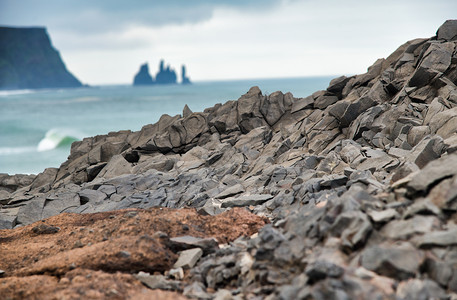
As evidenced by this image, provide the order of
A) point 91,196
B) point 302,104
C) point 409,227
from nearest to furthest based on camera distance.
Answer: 1. point 409,227
2. point 91,196
3. point 302,104

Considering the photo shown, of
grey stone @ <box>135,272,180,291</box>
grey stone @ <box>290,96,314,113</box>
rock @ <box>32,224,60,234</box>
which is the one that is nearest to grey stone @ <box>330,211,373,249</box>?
grey stone @ <box>135,272,180,291</box>

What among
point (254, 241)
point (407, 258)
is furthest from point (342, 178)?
point (407, 258)

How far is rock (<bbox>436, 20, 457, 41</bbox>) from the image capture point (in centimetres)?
2530

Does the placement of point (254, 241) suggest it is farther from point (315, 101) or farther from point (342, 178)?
point (315, 101)

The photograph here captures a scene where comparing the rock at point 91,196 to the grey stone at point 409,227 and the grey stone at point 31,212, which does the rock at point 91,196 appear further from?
the grey stone at point 409,227

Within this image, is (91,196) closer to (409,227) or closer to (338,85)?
(338,85)

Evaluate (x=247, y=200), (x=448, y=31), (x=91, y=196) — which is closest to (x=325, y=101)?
(x=448, y=31)

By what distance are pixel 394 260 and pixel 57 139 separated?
76.0 metres

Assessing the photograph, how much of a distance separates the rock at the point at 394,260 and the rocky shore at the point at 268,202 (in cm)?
2

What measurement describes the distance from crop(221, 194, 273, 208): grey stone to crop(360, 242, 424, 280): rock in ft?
27.0

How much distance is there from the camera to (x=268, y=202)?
17141 mm

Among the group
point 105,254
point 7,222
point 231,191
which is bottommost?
point 7,222

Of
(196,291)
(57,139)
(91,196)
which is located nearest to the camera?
(196,291)

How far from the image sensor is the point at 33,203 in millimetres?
22688
